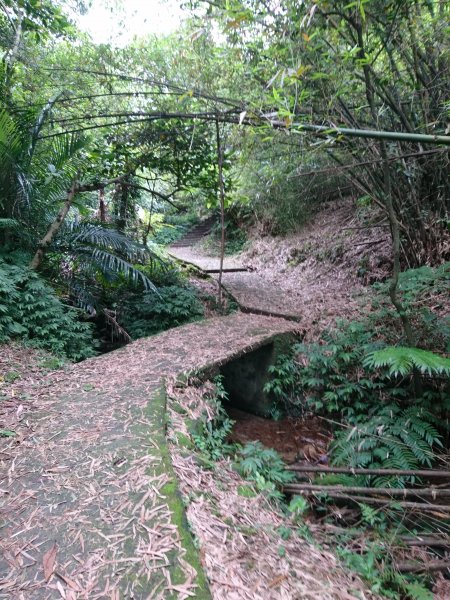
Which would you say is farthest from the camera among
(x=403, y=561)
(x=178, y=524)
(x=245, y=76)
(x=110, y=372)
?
(x=245, y=76)

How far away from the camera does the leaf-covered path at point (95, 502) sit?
1444mm

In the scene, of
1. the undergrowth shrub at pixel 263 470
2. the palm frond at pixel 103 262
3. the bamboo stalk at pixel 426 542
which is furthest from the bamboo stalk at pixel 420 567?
the palm frond at pixel 103 262

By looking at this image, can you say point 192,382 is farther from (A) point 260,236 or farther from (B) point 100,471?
(A) point 260,236

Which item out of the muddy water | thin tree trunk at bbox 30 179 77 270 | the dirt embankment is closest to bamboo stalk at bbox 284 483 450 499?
the muddy water

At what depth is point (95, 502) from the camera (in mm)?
1849

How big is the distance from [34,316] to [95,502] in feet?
9.05

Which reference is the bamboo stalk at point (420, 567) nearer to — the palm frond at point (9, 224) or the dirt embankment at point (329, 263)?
the dirt embankment at point (329, 263)

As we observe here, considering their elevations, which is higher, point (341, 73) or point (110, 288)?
point (341, 73)

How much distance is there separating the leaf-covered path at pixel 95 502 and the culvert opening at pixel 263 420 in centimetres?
161

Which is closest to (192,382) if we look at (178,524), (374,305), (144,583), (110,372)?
(110,372)

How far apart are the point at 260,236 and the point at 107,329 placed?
7.15m

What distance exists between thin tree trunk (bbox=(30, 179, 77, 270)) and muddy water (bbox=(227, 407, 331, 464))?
3253 millimetres

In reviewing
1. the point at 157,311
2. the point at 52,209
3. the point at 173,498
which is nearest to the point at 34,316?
the point at 52,209

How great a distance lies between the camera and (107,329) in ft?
19.0
